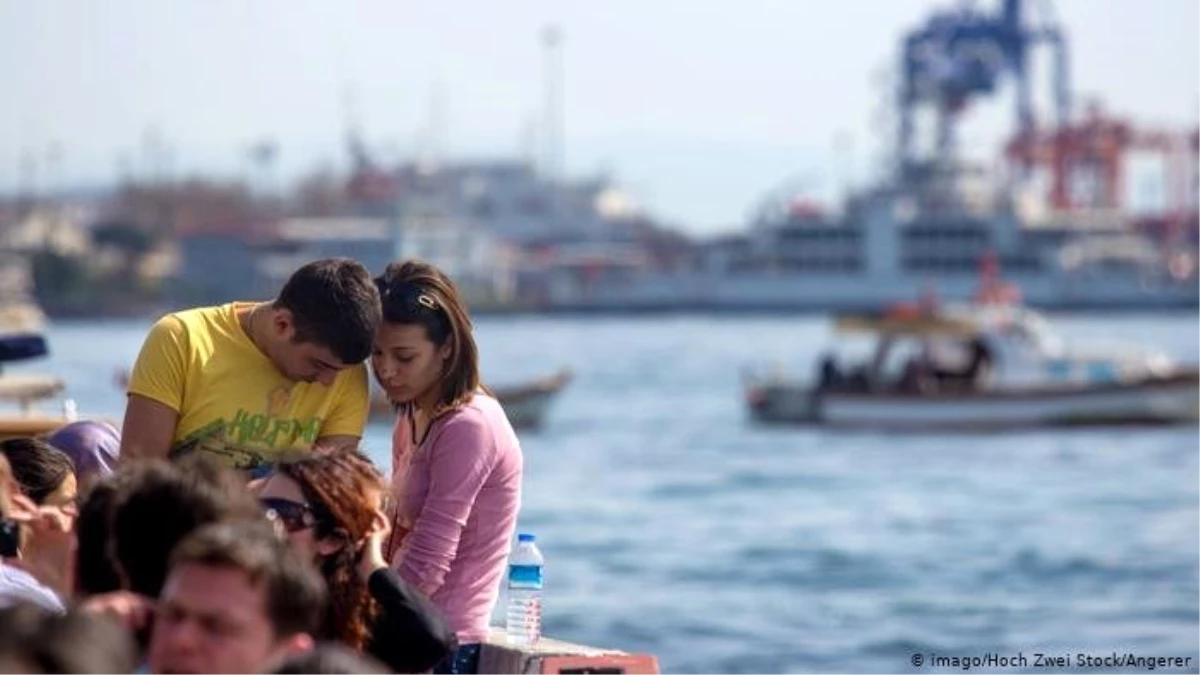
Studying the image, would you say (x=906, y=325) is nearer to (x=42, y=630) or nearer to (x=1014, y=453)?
(x=1014, y=453)

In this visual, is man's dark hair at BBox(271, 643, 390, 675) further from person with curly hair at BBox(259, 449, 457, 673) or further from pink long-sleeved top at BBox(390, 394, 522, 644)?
pink long-sleeved top at BBox(390, 394, 522, 644)

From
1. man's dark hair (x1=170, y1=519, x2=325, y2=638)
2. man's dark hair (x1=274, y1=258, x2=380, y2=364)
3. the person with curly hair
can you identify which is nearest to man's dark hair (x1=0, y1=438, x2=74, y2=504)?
man's dark hair (x1=274, y1=258, x2=380, y2=364)

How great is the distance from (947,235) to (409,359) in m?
137

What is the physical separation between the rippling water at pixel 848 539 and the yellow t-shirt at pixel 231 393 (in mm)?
10834

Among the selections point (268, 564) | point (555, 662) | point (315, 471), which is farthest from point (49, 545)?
point (268, 564)

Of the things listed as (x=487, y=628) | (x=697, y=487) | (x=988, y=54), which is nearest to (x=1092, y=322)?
(x=988, y=54)

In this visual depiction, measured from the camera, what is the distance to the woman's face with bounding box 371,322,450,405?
19.3 feet

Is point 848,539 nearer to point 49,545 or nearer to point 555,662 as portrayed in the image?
point 555,662

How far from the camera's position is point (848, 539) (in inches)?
1128

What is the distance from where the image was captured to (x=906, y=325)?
43906 millimetres

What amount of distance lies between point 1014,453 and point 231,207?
158892mm

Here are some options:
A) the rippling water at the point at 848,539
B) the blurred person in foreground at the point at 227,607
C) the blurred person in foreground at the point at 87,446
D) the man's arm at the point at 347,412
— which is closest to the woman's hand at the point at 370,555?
the man's arm at the point at 347,412

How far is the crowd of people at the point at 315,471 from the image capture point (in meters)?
4.55

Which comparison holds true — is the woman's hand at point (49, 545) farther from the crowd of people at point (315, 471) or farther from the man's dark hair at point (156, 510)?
the man's dark hair at point (156, 510)
